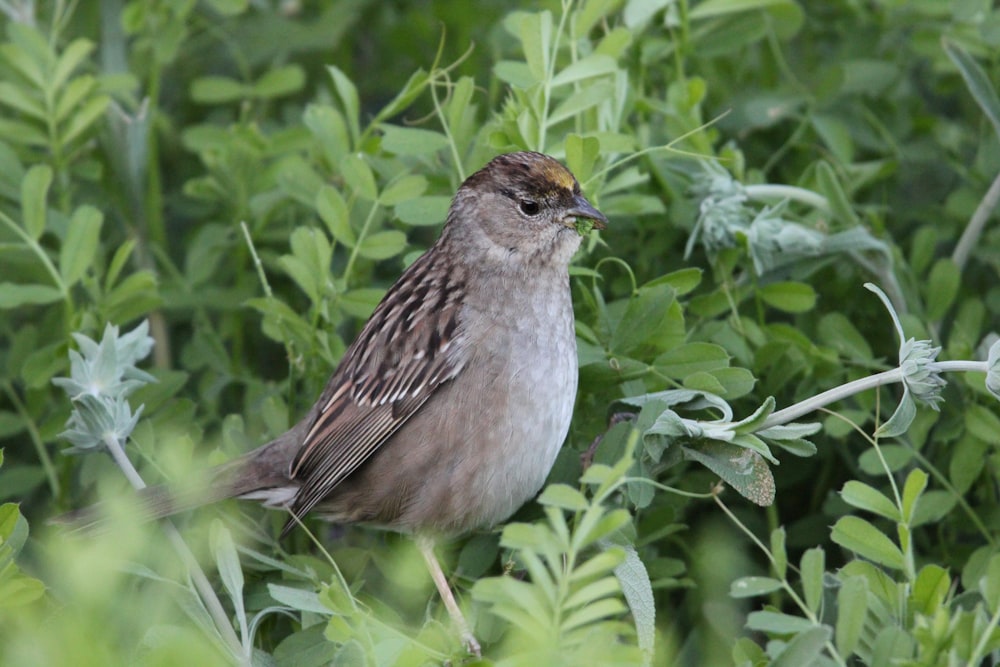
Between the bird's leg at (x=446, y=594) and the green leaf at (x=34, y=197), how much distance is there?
1295 mm

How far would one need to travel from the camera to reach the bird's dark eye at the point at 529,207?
2.91 meters

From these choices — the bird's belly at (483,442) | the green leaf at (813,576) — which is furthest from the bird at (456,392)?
the green leaf at (813,576)

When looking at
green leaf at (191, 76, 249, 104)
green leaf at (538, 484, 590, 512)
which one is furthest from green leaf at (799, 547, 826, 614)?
green leaf at (191, 76, 249, 104)

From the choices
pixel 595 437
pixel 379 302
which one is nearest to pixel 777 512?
pixel 595 437

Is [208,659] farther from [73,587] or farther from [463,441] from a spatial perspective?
[463,441]

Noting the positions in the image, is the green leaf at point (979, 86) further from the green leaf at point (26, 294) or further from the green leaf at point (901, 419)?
the green leaf at point (26, 294)

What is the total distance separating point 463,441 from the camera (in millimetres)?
2799

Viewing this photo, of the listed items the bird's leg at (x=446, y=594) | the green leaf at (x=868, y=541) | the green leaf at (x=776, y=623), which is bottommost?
the bird's leg at (x=446, y=594)

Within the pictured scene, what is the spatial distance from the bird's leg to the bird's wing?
246mm

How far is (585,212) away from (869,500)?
102 centimetres

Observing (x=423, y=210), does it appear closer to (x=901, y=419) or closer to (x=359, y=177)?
(x=359, y=177)

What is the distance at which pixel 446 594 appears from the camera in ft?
8.71

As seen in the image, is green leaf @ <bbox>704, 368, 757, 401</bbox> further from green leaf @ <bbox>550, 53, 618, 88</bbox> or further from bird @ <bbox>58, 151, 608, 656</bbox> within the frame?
green leaf @ <bbox>550, 53, 618, 88</bbox>

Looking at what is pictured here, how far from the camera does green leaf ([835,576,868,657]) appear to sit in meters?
1.93
